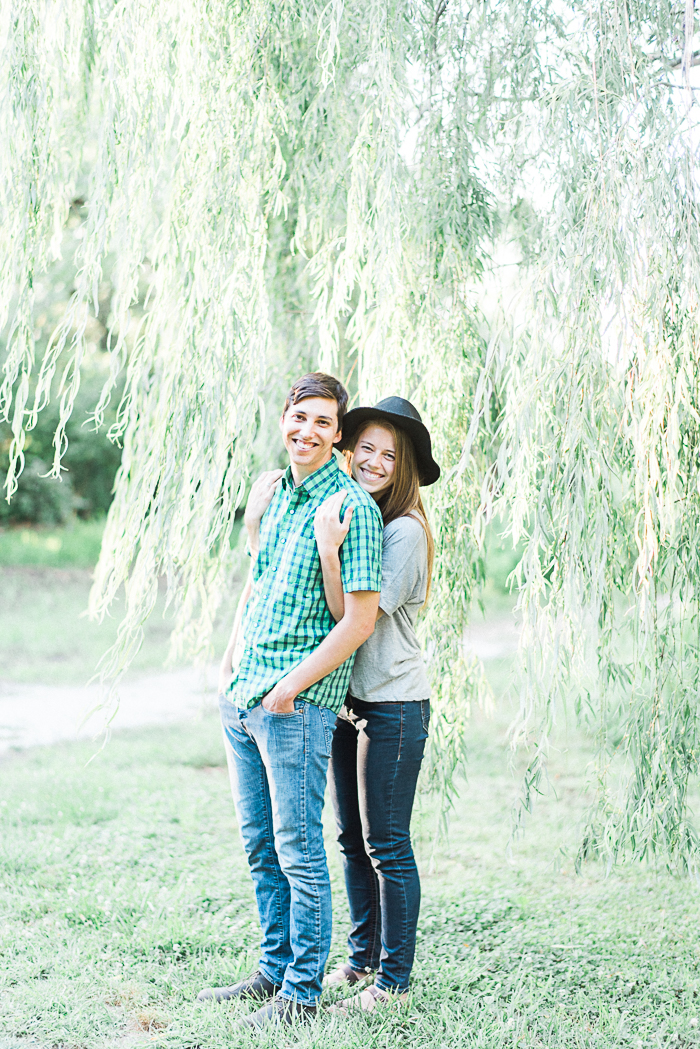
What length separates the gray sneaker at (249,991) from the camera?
7.73 ft

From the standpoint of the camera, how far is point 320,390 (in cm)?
223

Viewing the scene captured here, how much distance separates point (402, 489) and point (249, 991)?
4.33 ft

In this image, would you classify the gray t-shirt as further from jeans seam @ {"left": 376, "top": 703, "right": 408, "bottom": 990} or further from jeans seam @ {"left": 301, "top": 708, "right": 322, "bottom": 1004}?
jeans seam @ {"left": 301, "top": 708, "right": 322, "bottom": 1004}

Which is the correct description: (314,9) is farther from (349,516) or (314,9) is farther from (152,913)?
(152,913)

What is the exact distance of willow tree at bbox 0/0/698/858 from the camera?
223 centimetres

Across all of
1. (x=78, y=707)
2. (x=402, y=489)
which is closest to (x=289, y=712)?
(x=402, y=489)

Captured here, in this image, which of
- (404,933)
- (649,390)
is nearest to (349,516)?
(649,390)

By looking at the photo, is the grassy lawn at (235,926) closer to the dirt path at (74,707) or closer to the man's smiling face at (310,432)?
the dirt path at (74,707)

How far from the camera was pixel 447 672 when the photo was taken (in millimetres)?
2857

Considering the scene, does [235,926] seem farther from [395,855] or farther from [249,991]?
[395,855]

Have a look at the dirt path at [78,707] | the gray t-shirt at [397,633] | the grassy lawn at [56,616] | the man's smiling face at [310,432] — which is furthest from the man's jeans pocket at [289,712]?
the dirt path at [78,707]

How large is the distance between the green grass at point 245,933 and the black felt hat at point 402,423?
3.19 ft

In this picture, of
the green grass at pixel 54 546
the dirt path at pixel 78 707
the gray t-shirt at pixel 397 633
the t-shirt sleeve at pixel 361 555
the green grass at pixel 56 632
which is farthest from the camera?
the green grass at pixel 54 546

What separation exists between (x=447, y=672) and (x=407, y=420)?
92 centimetres
